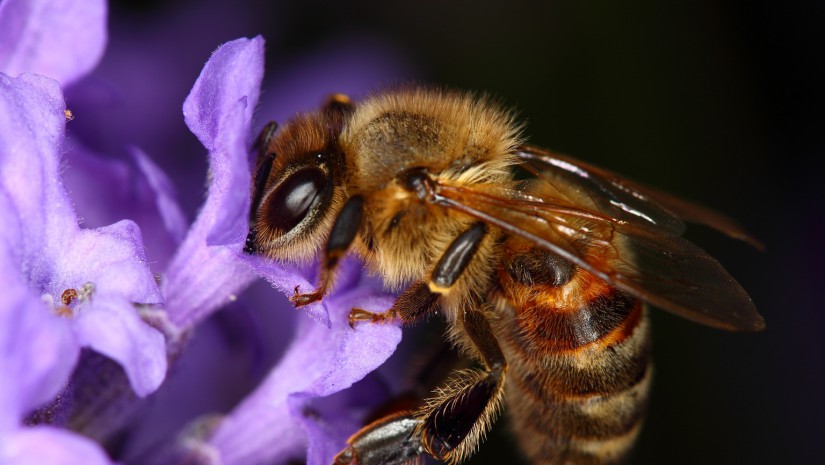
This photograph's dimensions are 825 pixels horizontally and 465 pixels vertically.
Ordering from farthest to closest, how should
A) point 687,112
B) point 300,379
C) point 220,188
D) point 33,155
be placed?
point 687,112 → point 300,379 → point 220,188 → point 33,155

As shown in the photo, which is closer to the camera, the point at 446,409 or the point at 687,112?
the point at 446,409

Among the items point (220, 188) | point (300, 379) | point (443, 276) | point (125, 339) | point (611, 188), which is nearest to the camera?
point (125, 339)

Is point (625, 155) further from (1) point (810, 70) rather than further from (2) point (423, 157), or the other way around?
(2) point (423, 157)

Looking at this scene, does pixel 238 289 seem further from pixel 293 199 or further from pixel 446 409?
pixel 446 409

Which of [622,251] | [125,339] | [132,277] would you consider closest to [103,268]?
[132,277]

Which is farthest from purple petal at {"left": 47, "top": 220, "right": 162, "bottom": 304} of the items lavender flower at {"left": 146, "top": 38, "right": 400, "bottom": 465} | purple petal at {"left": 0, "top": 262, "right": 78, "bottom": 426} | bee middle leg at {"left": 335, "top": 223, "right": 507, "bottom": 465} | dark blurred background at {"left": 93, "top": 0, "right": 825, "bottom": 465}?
dark blurred background at {"left": 93, "top": 0, "right": 825, "bottom": 465}

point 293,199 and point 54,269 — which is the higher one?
point 293,199

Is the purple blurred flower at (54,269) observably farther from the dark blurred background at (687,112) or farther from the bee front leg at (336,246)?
the dark blurred background at (687,112)
